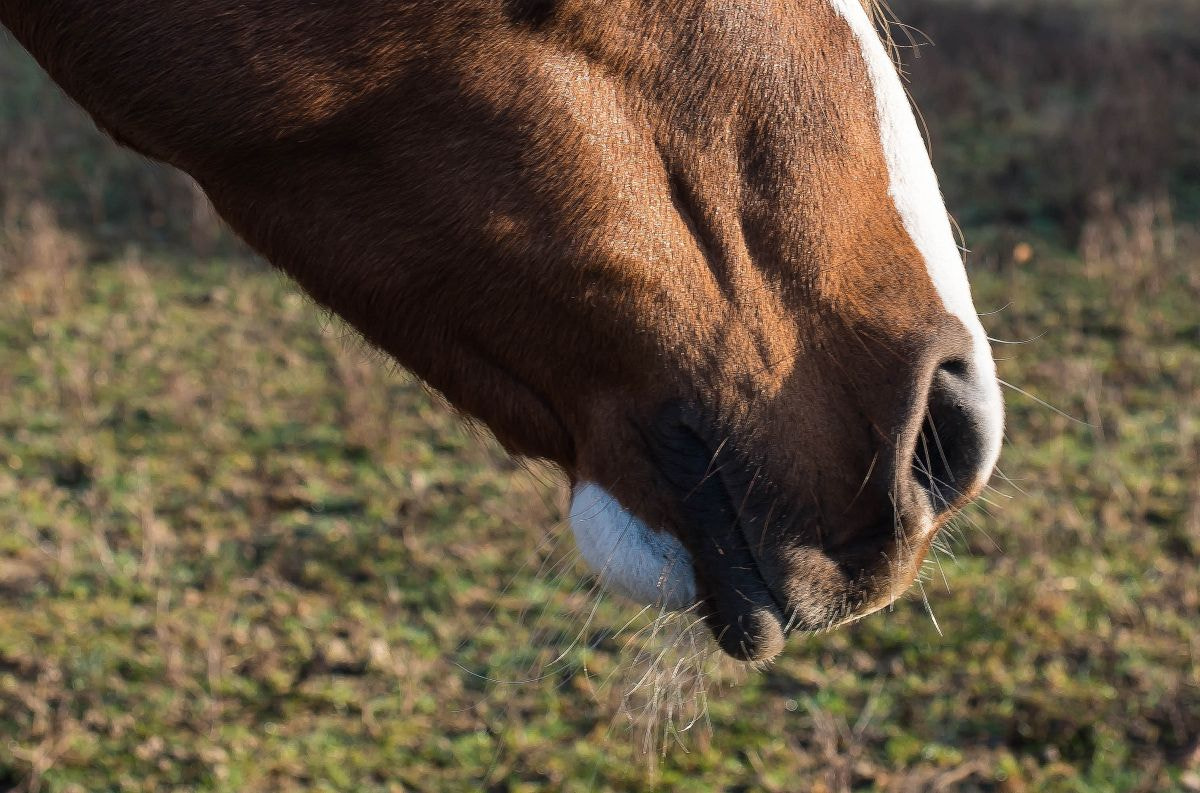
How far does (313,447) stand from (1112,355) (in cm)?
318

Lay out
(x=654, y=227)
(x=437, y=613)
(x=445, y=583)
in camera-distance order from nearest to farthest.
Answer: (x=654, y=227), (x=437, y=613), (x=445, y=583)

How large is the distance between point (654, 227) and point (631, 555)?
433 millimetres

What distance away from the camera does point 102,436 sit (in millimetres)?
4121

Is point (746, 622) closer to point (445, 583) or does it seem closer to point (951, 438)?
point (951, 438)

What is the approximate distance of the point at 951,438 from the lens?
1.58 m

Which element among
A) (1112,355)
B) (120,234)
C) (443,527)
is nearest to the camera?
(443,527)

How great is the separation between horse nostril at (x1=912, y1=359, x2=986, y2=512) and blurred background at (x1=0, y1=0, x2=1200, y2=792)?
0.42m

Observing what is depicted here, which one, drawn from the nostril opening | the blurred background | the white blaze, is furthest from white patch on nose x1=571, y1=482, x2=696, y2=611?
the nostril opening

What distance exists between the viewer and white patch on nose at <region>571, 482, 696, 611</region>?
159 centimetres

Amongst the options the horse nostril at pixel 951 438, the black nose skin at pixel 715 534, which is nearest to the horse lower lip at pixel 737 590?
the black nose skin at pixel 715 534

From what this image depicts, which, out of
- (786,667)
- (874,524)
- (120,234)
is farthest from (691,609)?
(120,234)

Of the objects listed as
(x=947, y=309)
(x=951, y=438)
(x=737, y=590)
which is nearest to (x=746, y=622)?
(x=737, y=590)

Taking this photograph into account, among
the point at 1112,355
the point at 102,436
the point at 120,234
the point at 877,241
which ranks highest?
the point at 877,241

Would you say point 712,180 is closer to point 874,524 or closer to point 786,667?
point 874,524
